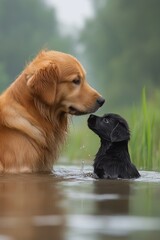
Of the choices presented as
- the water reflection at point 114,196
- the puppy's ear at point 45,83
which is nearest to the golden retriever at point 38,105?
the puppy's ear at point 45,83

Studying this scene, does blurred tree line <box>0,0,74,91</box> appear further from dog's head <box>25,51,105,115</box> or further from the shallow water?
the shallow water

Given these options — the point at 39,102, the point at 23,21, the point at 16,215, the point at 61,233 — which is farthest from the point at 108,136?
the point at 23,21

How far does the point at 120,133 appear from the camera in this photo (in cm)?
679

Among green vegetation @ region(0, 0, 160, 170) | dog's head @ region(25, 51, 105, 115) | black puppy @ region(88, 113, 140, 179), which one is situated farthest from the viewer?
green vegetation @ region(0, 0, 160, 170)

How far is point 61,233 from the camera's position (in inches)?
126

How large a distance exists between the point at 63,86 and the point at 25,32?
129 feet

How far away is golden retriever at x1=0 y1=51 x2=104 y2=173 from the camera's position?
7031 millimetres

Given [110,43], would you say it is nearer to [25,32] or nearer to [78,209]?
[25,32]

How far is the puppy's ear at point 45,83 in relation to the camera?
23.1 feet

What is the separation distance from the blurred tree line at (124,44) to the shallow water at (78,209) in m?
34.1

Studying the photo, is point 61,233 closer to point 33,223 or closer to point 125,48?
point 33,223

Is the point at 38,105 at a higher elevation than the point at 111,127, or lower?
higher

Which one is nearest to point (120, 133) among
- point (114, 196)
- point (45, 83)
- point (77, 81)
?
point (77, 81)

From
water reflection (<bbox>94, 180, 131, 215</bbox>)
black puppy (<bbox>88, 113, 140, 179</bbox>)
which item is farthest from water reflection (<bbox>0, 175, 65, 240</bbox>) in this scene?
black puppy (<bbox>88, 113, 140, 179</bbox>)
